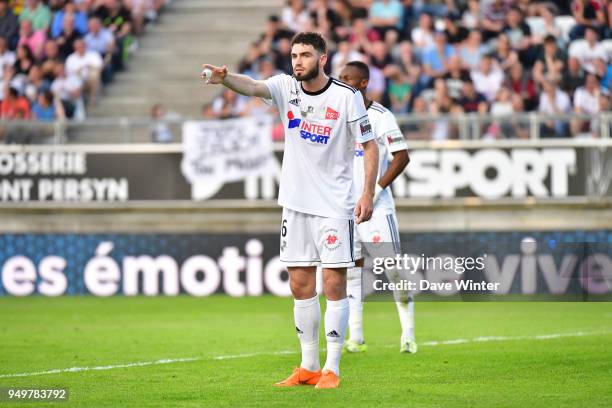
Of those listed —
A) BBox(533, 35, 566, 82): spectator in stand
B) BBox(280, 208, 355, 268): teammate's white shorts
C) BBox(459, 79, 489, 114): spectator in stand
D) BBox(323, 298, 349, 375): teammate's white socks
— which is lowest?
BBox(323, 298, 349, 375): teammate's white socks

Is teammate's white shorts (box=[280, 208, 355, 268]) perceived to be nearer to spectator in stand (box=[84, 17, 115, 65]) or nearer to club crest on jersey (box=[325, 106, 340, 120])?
club crest on jersey (box=[325, 106, 340, 120])

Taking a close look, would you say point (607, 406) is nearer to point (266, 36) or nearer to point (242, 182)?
point (242, 182)

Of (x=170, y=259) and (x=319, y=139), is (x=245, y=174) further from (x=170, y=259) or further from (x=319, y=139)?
(x=319, y=139)

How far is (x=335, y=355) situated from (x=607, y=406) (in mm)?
1997

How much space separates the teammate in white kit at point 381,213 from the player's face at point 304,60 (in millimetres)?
2443

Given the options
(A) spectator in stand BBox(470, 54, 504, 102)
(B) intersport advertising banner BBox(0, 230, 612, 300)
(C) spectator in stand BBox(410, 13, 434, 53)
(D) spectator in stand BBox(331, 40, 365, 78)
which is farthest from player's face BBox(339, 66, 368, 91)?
(C) spectator in stand BBox(410, 13, 434, 53)

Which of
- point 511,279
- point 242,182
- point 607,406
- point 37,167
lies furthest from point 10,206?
point 607,406

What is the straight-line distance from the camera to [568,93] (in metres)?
20.3

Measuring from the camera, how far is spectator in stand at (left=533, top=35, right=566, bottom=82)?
20.6 metres

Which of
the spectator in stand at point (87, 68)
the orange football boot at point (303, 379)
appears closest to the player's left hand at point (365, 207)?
the orange football boot at point (303, 379)

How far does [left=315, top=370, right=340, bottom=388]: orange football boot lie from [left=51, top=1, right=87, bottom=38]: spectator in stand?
17074 mm

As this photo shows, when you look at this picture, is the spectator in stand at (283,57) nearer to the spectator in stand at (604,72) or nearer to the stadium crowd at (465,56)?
the stadium crowd at (465,56)

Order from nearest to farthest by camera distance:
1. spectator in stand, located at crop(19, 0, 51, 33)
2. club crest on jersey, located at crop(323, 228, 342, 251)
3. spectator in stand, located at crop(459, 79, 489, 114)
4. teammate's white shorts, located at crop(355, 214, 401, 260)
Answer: club crest on jersey, located at crop(323, 228, 342, 251) → teammate's white shorts, located at crop(355, 214, 401, 260) → spectator in stand, located at crop(459, 79, 489, 114) → spectator in stand, located at crop(19, 0, 51, 33)

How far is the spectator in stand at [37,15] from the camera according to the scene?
25.3 meters
